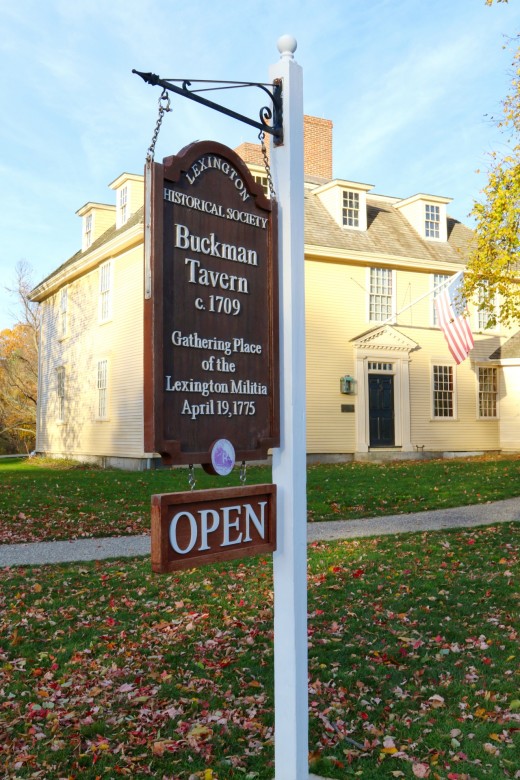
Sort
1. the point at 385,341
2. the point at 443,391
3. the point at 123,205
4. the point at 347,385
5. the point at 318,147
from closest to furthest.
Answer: the point at 347,385 → the point at 385,341 → the point at 123,205 → the point at 443,391 → the point at 318,147

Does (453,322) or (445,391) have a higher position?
(453,322)

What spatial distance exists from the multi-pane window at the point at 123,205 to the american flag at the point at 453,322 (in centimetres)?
972

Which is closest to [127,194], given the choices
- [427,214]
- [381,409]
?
[427,214]

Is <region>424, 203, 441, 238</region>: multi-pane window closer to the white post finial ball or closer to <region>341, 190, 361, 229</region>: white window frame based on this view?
<region>341, 190, 361, 229</region>: white window frame

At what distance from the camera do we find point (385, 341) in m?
21.4

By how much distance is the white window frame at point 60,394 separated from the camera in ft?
84.1

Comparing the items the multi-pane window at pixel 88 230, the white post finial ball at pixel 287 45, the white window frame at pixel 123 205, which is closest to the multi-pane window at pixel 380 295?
the white window frame at pixel 123 205

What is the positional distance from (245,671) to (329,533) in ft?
16.2

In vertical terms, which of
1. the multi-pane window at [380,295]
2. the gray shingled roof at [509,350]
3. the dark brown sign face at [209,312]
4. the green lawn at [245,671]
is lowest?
the green lawn at [245,671]

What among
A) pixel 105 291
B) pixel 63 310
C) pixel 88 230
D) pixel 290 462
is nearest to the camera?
pixel 290 462

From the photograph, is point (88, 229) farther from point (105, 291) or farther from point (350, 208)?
point (350, 208)

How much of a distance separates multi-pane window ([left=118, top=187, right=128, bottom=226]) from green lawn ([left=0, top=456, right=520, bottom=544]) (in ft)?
27.4

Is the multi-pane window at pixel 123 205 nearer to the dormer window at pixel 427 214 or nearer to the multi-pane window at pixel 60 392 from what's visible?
the multi-pane window at pixel 60 392

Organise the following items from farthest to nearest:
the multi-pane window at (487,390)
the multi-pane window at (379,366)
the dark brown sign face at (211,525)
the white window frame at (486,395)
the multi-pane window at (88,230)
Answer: the multi-pane window at (88,230)
the multi-pane window at (487,390)
the white window frame at (486,395)
the multi-pane window at (379,366)
the dark brown sign face at (211,525)
